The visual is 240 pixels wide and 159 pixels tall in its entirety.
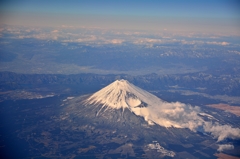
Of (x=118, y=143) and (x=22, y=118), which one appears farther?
(x=22, y=118)

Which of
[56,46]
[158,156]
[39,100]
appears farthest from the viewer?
[56,46]

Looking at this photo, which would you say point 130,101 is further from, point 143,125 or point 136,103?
point 143,125

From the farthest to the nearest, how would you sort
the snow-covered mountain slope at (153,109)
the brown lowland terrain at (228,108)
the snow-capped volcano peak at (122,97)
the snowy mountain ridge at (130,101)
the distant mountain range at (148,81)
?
the distant mountain range at (148,81)
the brown lowland terrain at (228,108)
the snow-capped volcano peak at (122,97)
the snowy mountain ridge at (130,101)
the snow-covered mountain slope at (153,109)

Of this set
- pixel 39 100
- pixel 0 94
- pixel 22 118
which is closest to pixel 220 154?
pixel 22 118

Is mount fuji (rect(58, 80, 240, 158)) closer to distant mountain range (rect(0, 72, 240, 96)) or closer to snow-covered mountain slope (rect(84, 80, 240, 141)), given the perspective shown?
snow-covered mountain slope (rect(84, 80, 240, 141))

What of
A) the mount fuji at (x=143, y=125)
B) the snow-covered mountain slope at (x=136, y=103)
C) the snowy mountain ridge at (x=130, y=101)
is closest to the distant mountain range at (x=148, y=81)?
the snowy mountain ridge at (x=130, y=101)

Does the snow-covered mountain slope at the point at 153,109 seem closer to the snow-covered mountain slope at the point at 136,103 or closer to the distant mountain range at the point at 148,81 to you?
the snow-covered mountain slope at the point at 136,103

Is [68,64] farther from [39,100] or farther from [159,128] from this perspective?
[159,128]

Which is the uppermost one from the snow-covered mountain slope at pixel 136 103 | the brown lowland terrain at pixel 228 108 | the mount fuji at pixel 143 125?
the snow-covered mountain slope at pixel 136 103
